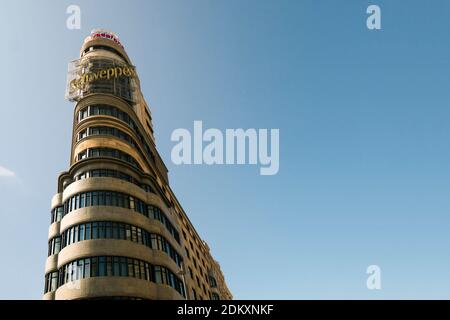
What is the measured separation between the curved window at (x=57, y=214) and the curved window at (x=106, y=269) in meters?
6.66

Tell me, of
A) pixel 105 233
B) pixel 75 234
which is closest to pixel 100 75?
pixel 75 234

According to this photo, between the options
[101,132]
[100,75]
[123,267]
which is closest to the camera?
[123,267]

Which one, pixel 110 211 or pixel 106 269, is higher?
pixel 110 211

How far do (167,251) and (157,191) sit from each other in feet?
26.1

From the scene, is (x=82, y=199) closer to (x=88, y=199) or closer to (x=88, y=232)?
(x=88, y=199)

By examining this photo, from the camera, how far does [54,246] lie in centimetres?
3691

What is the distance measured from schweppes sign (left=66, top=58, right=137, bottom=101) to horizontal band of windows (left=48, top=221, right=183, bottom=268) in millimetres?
20672

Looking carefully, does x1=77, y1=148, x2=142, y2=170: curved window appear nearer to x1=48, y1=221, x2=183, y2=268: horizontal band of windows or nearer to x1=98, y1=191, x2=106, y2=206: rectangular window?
x1=98, y1=191, x2=106, y2=206: rectangular window

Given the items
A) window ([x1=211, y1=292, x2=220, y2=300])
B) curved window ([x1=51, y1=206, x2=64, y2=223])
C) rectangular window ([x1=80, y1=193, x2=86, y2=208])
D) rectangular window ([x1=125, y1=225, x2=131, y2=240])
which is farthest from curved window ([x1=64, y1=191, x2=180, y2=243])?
window ([x1=211, y1=292, x2=220, y2=300])

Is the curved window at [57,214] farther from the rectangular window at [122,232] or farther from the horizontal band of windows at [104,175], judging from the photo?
the rectangular window at [122,232]

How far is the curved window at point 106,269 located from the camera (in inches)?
1247

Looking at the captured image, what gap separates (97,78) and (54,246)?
889 inches

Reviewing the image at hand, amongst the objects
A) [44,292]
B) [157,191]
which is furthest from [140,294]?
[157,191]
